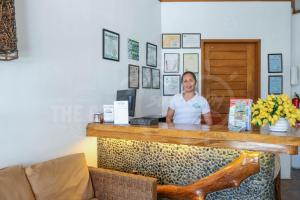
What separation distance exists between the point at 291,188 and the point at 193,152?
7.75 feet

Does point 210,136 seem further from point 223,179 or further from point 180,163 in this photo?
point 180,163

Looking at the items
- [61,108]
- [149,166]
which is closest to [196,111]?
[149,166]

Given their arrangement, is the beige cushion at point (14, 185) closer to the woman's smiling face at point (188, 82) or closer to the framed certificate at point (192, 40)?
the woman's smiling face at point (188, 82)

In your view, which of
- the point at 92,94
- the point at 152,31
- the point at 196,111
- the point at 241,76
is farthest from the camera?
the point at 241,76

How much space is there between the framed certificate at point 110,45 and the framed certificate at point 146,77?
70cm

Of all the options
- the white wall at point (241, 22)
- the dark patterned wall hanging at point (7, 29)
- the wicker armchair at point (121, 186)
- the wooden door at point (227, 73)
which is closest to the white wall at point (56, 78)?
the dark patterned wall hanging at point (7, 29)

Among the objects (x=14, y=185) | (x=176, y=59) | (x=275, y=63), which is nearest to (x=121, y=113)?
(x=14, y=185)

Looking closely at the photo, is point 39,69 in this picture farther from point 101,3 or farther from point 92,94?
point 101,3

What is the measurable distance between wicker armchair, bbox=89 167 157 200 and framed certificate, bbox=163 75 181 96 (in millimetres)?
2322

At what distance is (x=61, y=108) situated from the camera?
2.82m

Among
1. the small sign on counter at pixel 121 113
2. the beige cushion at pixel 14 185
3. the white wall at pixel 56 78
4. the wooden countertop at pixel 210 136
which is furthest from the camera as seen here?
the small sign on counter at pixel 121 113

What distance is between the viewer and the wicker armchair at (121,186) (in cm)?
240

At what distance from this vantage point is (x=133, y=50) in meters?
3.99

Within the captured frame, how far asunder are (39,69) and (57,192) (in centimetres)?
103
